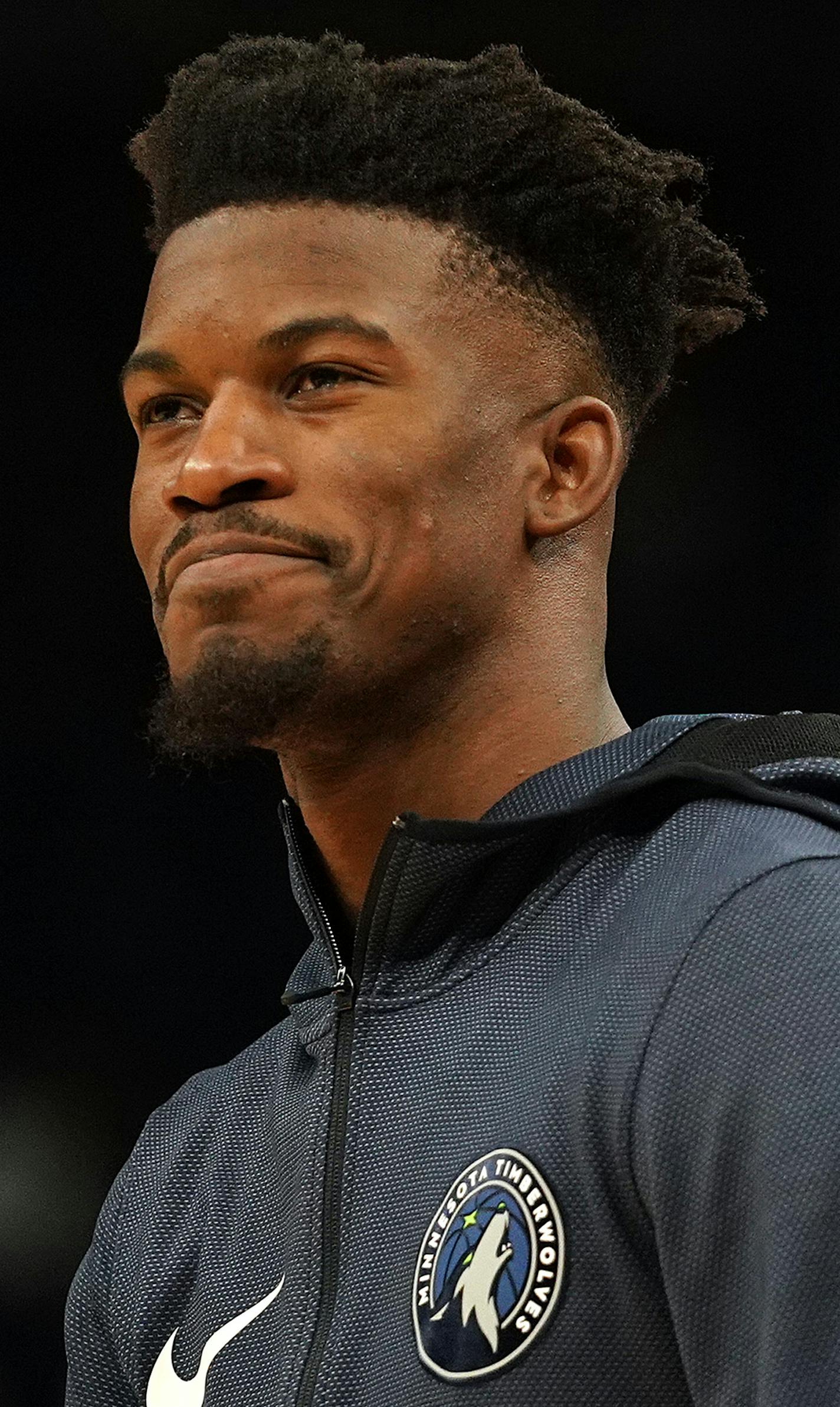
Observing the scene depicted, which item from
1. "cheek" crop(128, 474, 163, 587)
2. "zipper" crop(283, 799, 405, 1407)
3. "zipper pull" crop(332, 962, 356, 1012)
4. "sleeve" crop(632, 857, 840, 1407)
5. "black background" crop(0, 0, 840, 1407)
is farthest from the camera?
"black background" crop(0, 0, 840, 1407)

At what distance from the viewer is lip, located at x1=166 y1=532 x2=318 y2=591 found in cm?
124

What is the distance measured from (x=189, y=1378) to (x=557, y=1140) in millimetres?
361

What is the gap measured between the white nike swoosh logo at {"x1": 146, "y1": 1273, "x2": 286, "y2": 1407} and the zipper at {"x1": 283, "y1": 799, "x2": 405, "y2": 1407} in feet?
0.17

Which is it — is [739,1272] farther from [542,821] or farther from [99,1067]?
[99,1067]

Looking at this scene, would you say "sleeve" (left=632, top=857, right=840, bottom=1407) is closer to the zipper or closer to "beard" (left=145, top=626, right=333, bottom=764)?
the zipper

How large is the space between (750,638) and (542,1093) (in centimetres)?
147

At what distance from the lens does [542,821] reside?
1142 millimetres

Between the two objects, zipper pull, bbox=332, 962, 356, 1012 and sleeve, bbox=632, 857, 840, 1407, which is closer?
sleeve, bbox=632, 857, 840, 1407

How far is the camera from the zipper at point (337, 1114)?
106cm

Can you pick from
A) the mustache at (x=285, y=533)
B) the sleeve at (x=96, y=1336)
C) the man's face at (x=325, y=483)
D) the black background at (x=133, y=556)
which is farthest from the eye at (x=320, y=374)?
the black background at (x=133, y=556)

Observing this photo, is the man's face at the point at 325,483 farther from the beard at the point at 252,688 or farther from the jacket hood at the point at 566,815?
the jacket hood at the point at 566,815

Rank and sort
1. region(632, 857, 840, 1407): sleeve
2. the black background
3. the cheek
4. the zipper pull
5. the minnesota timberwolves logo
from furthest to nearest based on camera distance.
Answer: the black background → the cheek → the zipper pull → the minnesota timberwolves logo → region(632, 857, 840, 1407): sleeve

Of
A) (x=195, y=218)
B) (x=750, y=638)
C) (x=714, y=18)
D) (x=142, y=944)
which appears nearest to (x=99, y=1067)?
(x=142, y=944)

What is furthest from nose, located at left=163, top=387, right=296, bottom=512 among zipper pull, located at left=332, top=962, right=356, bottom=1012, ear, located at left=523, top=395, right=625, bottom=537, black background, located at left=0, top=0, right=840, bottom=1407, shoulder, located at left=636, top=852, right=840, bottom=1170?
black background, located at left=0, top=0, right=840, bottom=1407
